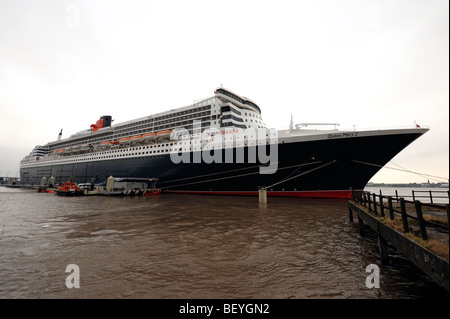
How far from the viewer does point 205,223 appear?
9.03m

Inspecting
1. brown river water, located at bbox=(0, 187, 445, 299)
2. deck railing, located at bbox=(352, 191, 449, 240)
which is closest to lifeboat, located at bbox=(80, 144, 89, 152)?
brown river water, located at bbox=(0, 187, 445, 299)

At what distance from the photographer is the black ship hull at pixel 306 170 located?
15.6 m

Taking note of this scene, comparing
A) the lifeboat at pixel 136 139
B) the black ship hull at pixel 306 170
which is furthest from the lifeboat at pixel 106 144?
the black ship hull at pixel 306 170

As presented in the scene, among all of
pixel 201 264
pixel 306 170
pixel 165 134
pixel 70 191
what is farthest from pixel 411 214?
pixel 70 191

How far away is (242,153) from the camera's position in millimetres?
19109

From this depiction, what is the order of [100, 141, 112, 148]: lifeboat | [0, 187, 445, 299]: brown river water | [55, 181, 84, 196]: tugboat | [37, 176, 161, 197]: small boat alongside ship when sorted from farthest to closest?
[100, 141, 112, 148]: lifeboat < [55, 181, 84, 196]: tugboat < [37, 176, 161, 197]: small boat alongside ship < [0, 187, 445, 299]: brown river water

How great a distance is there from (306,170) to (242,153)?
615cm

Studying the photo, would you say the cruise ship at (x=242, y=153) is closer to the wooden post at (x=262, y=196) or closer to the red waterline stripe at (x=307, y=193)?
the red waterline stripe at (x=307, y=193)

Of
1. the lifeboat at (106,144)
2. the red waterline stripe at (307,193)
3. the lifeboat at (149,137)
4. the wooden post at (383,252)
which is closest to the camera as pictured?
the wooden post at (383,252)

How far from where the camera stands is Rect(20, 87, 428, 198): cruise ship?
16.1 m

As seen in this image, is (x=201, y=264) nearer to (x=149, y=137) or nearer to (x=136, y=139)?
(x=149, y=137)

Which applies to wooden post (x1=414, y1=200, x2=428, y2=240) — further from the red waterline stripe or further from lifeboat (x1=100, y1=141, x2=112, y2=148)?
lifeboat (x1=100, y1=141, x2=112, y2=148)
